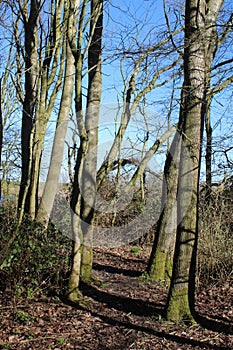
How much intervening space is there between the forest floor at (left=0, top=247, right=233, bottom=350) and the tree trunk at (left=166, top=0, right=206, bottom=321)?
31cm

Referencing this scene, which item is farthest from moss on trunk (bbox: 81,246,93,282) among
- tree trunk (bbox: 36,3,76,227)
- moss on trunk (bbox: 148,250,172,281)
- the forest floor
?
Answer: tree trunk (bbox: 36,3,76,227)

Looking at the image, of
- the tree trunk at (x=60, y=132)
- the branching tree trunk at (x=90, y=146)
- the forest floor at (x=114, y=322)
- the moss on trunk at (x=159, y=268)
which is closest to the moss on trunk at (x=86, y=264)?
the branching tree trunk at (x=90, y=146)

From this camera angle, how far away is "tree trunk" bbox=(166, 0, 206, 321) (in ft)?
16.5

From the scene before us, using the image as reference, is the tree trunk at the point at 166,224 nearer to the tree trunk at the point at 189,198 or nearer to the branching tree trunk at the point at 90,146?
the branching tree trunk at the point at 90,146

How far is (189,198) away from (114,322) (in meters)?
1.84

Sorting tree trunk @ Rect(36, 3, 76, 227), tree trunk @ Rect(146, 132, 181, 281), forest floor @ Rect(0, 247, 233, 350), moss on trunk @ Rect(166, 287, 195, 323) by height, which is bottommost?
forest floor @ Rect(0, 247, 233, 350)

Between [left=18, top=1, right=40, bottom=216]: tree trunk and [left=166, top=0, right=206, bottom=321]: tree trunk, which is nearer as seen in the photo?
[left=166, top=0, right=206, bottom=321]: tree trunk

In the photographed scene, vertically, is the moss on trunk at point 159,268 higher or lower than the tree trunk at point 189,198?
lower

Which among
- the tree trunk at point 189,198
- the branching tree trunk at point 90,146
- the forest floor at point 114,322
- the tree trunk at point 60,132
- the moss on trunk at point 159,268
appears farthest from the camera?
the tree trunk at point 60,132

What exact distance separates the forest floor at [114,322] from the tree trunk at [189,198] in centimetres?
31

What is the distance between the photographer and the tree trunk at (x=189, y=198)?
5027mm

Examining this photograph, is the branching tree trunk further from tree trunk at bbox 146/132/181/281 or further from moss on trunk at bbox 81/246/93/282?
tree trunk at bbox 146/132/181/281

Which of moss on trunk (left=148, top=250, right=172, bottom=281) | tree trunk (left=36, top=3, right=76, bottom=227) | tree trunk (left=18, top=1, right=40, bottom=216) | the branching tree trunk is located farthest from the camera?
tree trunk (left=36, top=3, right=76, bottom=227)

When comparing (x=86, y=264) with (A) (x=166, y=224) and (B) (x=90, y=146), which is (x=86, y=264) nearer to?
(A) (x=166, y=224)
